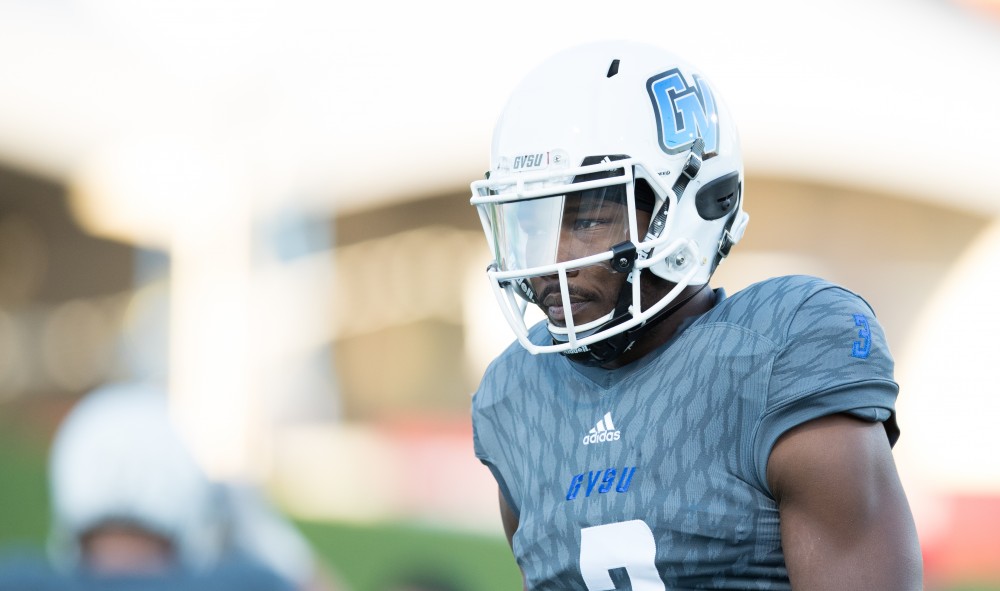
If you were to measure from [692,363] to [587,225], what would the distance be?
0.22 m

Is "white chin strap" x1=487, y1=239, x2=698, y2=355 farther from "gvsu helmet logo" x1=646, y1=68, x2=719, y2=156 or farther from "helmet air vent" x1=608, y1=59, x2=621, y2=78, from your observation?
"helmet air vent" x1=608, y1=59, x2=621, y2=78

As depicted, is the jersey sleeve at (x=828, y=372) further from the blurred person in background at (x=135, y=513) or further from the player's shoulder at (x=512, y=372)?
the blurred person in background at (x=135, y=513)

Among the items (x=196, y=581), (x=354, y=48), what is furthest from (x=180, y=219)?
(x=196, y=581)

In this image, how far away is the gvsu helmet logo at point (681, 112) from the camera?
5.10ft

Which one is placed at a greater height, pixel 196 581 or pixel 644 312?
pixel 644 312

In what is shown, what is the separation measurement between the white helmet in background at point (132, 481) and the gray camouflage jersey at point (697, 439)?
1036 mm

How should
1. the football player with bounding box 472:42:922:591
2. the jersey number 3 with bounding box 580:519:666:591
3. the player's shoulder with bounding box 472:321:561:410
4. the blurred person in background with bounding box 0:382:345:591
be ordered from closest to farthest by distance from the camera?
the football player with bounding box 472:42:922:591 < the jersey number 3 with bounding box 580:519:666:591 < the player's shoulder with bounding box 472:321:561:410 < the blurred person in background with bounding box 0:382:345:591

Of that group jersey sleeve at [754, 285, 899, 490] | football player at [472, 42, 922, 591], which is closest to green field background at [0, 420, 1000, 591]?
football player at [472, 42, 922, 591]

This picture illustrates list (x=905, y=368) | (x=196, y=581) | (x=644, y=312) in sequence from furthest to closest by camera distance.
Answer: (x=905, y=368)
(x=196, y=581)
(x=644, y=312)

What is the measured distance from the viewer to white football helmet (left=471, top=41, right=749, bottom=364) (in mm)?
1509

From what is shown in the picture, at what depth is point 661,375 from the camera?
1.48m

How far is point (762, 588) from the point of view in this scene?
1.36 meters

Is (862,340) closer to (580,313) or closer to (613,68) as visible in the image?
(580,313)

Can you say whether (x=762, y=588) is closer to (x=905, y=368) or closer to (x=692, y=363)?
(x=692, y=363)
